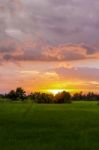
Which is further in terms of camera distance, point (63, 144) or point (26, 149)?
point (63, 144)

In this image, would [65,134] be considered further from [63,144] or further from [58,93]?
[58,93]

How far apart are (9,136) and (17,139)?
137 cm

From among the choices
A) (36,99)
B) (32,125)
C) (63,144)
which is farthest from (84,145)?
(36,99)

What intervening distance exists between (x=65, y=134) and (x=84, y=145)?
425cm

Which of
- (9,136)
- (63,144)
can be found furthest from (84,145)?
(9,136)

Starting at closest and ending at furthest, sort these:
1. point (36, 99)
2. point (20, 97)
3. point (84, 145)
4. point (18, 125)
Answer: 1. point (84, 145)
2. point (18, 125)
3. point (36, 99)
4. point (20, 97)

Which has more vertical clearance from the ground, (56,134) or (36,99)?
(36,99)

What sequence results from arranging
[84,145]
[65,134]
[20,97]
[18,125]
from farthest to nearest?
[20,97] → [18,125] → [65,134] → [84,145]

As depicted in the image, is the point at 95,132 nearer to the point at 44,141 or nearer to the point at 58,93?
the point at 44,141

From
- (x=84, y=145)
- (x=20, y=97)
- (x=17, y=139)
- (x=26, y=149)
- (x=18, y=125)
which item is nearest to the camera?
(x=26, y=149)

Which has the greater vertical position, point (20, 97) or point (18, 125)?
point (20, 97)

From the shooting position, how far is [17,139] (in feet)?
76.7

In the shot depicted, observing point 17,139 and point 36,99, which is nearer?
point 17,139

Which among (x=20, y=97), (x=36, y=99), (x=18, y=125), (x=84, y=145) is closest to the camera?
(x=84, y=145)
